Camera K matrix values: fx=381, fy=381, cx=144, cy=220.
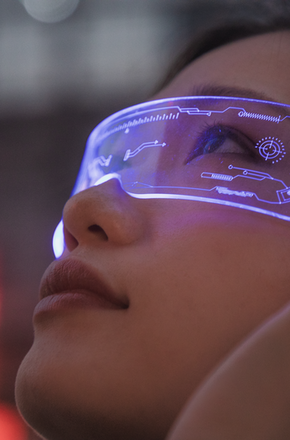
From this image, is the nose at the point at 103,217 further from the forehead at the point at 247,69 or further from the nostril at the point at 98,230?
Answer: the forehead at the point at 247,69

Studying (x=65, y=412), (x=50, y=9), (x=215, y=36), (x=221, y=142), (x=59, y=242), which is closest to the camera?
(x=65, y=412)

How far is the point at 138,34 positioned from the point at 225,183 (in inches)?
118

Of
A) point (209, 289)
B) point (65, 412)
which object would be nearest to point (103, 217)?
point (209, 289)

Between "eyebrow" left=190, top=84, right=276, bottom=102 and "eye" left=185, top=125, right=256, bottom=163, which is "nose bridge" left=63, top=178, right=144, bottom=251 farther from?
"eyebrow" left=190, top=84, right=276, bottom=102

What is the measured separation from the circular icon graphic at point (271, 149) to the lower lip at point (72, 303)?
0.47 metres

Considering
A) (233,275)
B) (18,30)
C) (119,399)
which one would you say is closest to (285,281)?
(233,275)

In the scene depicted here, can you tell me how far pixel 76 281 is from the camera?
79 cm

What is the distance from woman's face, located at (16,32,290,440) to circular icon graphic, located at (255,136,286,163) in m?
0.15

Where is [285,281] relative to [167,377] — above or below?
above

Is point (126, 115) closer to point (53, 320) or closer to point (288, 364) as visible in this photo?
point (53, 320)

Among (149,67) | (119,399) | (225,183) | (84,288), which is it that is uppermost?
(149,67)

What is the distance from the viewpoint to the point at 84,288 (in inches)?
30.5

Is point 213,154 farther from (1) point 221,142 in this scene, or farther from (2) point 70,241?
(2) point 70,241

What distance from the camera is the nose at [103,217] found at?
2.57 feet
